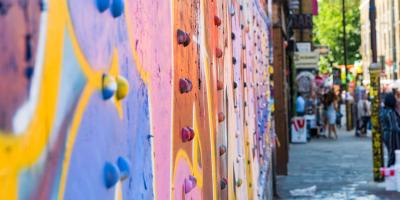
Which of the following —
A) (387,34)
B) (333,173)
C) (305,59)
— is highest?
(387,34)

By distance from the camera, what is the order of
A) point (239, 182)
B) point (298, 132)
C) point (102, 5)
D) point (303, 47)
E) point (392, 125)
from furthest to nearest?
point (303, 47)
point (298, 132)
point (392, 125)
point (239, 182)
point (102, 5)

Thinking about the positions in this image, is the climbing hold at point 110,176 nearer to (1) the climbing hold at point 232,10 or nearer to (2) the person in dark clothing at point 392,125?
(1) the climbing hold at point 232,10

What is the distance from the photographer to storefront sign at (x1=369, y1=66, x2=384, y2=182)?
13.6m

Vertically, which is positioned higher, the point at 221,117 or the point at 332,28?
the point at 332,28

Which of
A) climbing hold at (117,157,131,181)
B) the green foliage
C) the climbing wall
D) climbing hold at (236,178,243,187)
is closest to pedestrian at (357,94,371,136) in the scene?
climbing hold at (236,178,243,187)

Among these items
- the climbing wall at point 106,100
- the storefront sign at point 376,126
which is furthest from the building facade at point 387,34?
the climbing wall at point 106,100

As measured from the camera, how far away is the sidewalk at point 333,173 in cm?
1235

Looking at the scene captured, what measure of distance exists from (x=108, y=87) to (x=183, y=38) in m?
1.16

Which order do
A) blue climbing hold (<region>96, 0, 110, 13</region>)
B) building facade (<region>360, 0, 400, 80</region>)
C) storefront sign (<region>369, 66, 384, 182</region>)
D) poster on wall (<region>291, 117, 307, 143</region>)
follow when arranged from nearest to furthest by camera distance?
blue climbing hold (<region>96, 0, 110, 13</region>) < storefront sign (<region>369, 66, 384, 182</region>) < poster on wall (<region>291, 117, 307, 143</region>) < building facade (<region>360, 0, 400, 80</region>)

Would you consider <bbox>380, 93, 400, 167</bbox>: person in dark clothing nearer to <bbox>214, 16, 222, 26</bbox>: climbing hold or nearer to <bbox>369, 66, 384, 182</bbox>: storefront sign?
<bbox>369, 66, 384, 182</bbox>: storefront sign

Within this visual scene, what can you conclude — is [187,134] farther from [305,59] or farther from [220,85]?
[305,59]

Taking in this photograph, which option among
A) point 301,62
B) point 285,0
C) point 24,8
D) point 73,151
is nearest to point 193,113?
point 73,151

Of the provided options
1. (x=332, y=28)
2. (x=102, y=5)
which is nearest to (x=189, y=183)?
(x=102, y=5)

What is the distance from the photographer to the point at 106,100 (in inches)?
62.2
